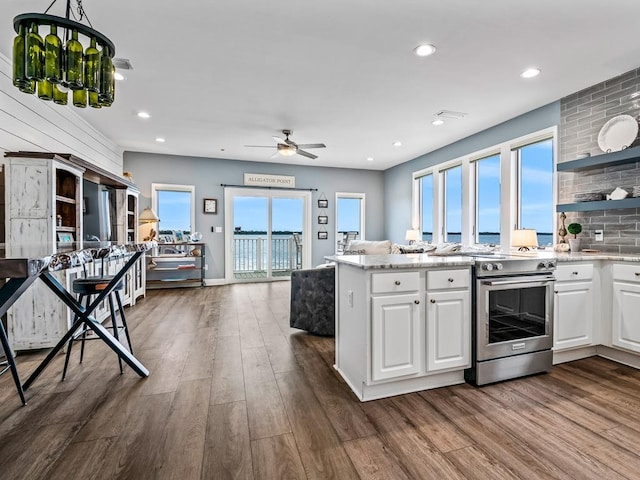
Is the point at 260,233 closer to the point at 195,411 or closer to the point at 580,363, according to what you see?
the point at 195,411

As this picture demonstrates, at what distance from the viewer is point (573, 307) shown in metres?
2.82

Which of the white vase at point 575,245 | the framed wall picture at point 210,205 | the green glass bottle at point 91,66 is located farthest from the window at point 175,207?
the white vase at point 575,245

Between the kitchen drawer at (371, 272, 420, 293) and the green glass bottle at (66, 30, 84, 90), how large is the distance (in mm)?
1836

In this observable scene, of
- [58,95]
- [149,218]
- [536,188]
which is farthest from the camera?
[149,218]

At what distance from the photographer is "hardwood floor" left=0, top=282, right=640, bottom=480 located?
1568 mm

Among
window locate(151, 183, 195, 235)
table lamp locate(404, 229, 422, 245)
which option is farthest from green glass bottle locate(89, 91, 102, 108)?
table lamp locate(404, 229, 422, 245)

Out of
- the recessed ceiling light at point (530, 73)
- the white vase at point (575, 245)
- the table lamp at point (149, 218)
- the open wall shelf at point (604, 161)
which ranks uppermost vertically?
the recessed ceiling light at point (530, 73)

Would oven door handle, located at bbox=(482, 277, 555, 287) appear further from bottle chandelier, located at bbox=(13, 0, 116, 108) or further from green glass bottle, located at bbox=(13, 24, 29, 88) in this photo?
green glass bottle, located at bbox=(13, 24, 29, 88)

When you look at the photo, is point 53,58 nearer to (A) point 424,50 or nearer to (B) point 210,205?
(A) point 424,50

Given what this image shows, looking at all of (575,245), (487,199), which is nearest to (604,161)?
(575,245)

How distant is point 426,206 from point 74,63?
6.27 m

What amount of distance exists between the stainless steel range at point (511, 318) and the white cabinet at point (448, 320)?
0.08 m

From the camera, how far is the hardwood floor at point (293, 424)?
1.57 m

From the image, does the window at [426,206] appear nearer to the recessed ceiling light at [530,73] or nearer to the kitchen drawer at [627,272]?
the recessed ceiling light at [530,73]
